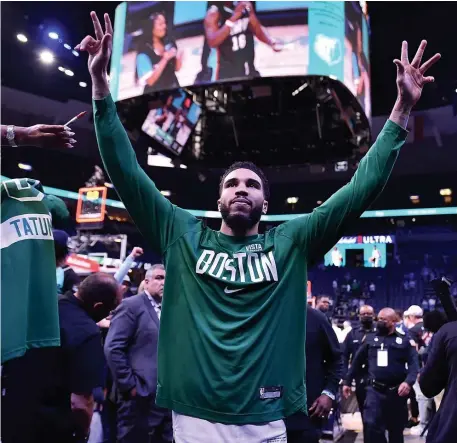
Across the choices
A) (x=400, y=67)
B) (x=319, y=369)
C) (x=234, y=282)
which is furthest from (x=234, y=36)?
(x=234, y=282)

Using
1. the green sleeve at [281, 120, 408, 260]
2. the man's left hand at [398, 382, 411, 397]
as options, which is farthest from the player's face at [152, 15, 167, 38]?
the green sleeve at [281, 120, 408, 260]

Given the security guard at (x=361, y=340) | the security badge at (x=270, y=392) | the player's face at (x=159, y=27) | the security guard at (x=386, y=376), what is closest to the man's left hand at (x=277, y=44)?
the player's face at (x=159, y=27)

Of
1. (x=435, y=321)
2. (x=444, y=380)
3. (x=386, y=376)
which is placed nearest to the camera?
(x=444, y=380)

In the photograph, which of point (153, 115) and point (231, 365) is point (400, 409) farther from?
point (153, 115)

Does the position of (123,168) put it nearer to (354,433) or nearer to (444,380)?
(444,380)

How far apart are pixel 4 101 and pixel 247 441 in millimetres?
19227

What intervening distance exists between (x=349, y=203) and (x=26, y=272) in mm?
1240

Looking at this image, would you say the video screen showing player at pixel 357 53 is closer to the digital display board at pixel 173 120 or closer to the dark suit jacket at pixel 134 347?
the digital display board at pixel 173 120

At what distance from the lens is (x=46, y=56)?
15578 mm

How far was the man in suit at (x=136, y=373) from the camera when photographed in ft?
12.4

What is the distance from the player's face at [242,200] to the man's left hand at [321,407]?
94.2 inches

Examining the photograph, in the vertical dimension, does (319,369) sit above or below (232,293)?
below

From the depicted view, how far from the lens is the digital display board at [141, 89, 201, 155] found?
1130 cm

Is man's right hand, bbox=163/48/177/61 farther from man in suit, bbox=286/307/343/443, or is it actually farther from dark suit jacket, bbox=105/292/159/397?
man in suit, bbox=286/307/343/443
